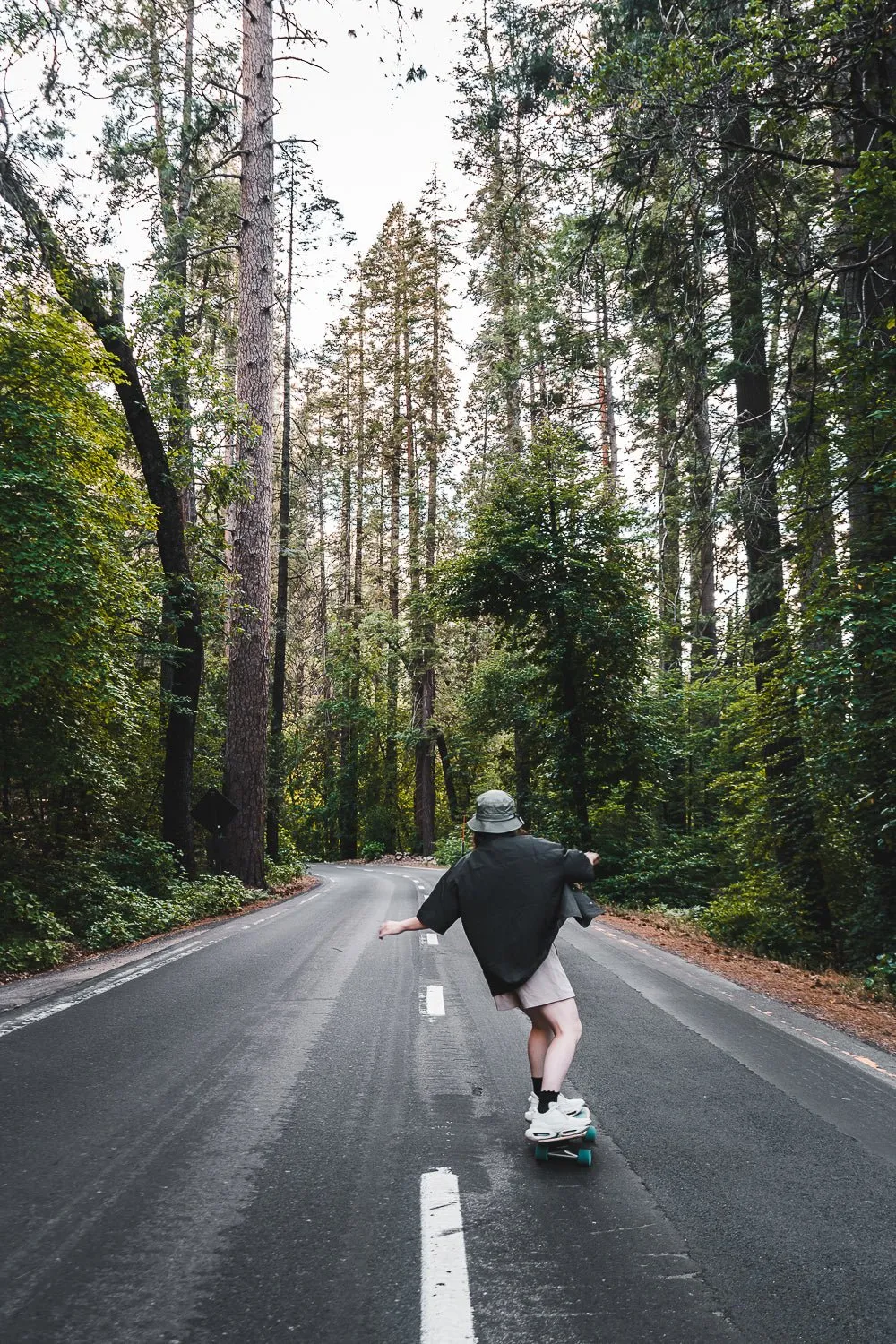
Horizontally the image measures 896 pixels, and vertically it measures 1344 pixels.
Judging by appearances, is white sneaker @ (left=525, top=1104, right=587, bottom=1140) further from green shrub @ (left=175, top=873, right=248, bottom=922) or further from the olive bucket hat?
green shrub @ (left=175, top=873, right=248, bottom=922)

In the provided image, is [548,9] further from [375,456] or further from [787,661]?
[375,456]

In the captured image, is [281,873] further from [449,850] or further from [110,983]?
[110,983]

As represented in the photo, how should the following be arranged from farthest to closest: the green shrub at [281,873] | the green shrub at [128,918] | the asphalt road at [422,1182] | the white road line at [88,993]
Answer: the green shrub at [281,873], the green shrub at [128,918], the white road line at [88,993], the asphalt road at [422,1182]

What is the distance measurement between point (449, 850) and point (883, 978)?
1095 inches

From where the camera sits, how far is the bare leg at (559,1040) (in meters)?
3.95

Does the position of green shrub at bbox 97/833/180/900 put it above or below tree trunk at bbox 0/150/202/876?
below

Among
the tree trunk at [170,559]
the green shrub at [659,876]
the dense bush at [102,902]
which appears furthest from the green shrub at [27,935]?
the green shrub at [659,876]

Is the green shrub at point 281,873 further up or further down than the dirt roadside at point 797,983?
further up

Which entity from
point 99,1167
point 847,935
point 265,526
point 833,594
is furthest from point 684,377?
point 99,1167

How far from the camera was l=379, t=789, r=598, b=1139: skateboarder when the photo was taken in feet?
13.2

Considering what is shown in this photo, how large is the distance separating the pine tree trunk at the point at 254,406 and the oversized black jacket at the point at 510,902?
43.4 ft

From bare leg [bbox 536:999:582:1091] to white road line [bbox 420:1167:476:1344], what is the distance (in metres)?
0.59

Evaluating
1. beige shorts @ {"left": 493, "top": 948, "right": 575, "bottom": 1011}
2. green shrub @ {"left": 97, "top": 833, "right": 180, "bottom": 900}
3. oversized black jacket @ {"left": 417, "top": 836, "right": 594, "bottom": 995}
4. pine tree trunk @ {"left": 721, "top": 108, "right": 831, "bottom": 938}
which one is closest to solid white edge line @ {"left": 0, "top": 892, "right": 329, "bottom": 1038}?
green shrub @ {"left": 97, "top": 833, "right": 180, "bottom": 900}

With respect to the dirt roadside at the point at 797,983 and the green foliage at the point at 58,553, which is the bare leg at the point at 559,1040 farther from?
the green foliage at the point at 58,553
